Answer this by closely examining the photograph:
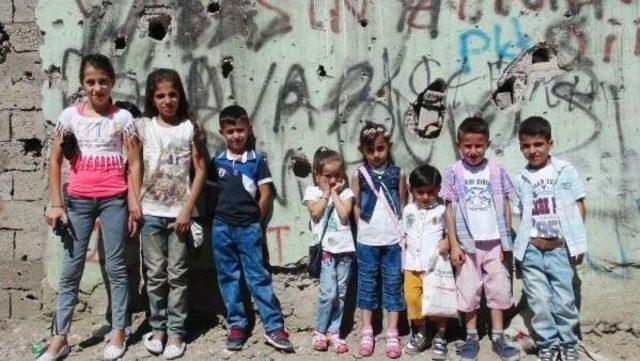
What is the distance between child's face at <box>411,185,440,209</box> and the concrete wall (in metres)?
0.29

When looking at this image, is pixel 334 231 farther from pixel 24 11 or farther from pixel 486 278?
pixel 24 11

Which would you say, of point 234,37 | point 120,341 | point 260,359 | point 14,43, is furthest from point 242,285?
point 14,43

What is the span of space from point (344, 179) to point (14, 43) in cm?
235

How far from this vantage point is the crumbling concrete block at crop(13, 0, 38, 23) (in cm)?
394

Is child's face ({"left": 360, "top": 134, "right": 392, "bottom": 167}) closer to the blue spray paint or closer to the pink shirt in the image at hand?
the blue spray paint

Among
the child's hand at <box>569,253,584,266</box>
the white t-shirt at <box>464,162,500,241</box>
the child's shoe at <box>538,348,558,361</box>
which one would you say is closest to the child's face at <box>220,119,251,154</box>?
the white t-shirt at <box>464,162,500,241</box>

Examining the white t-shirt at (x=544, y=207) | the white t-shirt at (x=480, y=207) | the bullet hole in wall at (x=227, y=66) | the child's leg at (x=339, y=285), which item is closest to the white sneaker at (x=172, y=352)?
the child's leg at (x=339, y=285)

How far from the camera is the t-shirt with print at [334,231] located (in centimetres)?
371

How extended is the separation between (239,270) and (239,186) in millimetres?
542

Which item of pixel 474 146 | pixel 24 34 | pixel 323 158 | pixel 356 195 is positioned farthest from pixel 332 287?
pixel 24 34

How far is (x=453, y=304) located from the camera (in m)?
3.56

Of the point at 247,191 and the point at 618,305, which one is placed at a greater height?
the point at 247,191

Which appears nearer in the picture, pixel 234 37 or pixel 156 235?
pixel 156 235

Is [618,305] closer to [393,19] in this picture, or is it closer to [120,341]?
[393,19]
